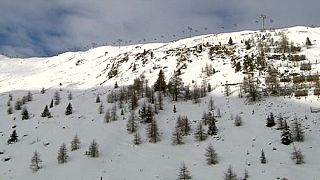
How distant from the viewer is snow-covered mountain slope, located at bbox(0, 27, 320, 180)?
52.5 m

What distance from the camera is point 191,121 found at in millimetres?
68688

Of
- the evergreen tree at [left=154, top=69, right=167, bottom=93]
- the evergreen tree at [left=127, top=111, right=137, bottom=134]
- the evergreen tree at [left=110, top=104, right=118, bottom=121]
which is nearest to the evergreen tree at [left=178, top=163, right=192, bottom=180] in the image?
the evergreen tree at [left=127, top=111, right=137, bottom=134]

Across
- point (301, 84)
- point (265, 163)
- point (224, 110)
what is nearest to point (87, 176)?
point (265, 163)

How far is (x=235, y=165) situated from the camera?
49938 mm

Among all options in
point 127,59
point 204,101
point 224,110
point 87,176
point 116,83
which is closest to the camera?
point 87,176

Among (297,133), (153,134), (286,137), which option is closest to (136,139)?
(153,134)

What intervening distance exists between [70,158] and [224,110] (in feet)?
92.0

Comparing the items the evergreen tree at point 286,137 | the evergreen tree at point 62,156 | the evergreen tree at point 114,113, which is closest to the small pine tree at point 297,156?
the evergreen tree at point 286,137

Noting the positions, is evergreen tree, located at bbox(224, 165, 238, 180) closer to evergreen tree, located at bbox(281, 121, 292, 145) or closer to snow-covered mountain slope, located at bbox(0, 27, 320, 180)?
snow-covered mountain slope, located at bbox(0, 27, 320, 180)

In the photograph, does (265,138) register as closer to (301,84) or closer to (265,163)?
(265,163)

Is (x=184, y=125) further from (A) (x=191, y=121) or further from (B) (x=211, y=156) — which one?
(B) (x=211, y=156)

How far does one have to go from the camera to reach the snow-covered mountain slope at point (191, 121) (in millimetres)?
52500

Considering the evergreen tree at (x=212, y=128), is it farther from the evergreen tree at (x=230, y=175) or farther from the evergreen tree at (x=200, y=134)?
the evergreen tree at (x=230, y=175)

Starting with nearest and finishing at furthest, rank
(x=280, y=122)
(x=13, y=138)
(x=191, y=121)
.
Result: (x=280, y=122) < (x=191, y=121) < (x=13, y=138)
